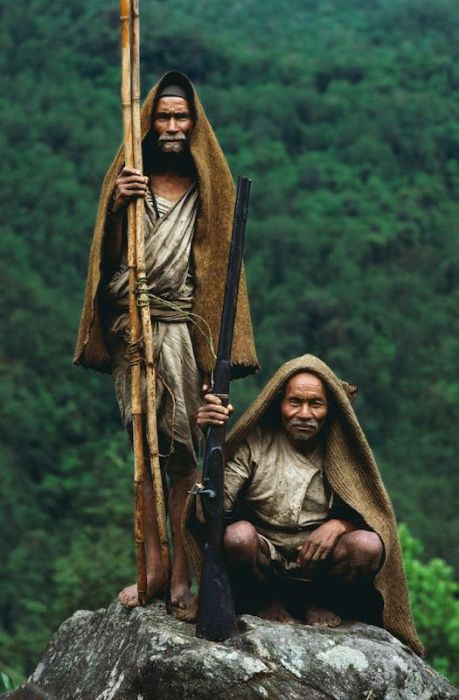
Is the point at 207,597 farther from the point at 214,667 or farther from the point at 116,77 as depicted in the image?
Answer: the point at 116,77

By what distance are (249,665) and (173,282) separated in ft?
6.82

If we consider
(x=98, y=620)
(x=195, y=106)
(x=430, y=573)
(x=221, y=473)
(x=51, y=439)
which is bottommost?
(x=51, y=439)

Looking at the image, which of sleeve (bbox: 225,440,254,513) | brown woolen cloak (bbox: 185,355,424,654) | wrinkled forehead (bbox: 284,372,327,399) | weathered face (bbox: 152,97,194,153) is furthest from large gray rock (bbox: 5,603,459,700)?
weathered face (bbox: 152,97,194,153)

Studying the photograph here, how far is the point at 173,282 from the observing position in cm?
972

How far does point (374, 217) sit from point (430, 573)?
35909 millimetres

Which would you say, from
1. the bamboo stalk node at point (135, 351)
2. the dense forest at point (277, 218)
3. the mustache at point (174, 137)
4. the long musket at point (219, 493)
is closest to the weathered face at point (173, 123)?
the mustache at point (174, 137)

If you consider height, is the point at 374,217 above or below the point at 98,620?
below

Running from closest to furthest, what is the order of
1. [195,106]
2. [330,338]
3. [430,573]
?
[195,106]
[430,573]
[330,338]

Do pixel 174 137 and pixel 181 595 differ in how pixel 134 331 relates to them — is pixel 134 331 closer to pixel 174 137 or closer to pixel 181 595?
pixel 174 137

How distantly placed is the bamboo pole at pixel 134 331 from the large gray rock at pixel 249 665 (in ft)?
1.17

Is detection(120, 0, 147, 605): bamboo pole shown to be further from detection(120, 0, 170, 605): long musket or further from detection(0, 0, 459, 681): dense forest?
detection(0, 0, 459, 681): dense forest

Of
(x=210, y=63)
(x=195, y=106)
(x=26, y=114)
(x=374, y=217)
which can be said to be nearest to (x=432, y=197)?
(x=374, y=217)

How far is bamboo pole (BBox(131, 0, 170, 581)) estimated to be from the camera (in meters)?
9.40

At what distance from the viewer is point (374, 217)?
64562mm
